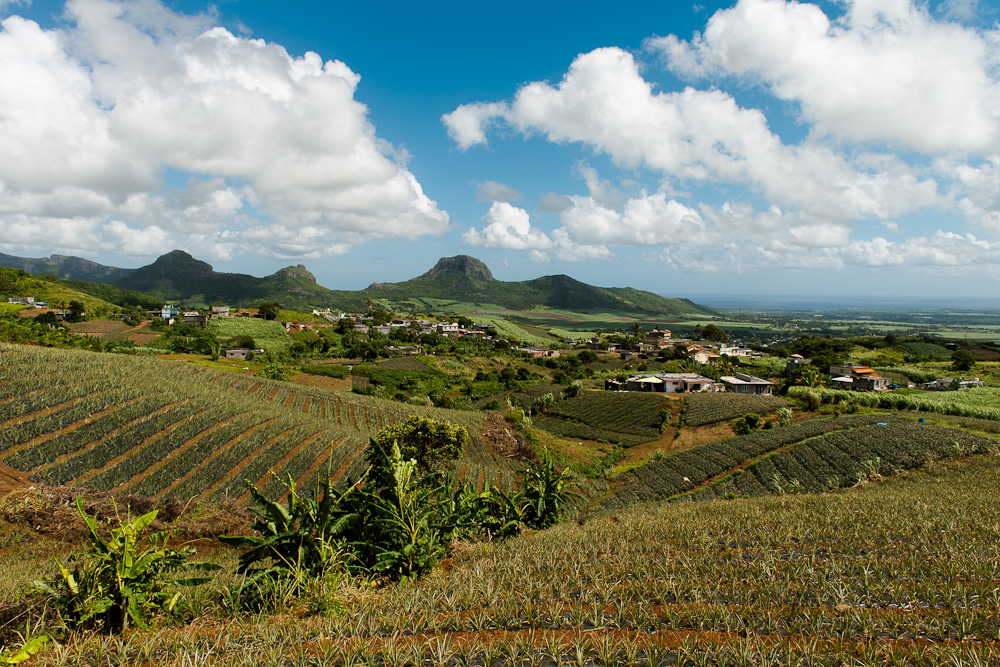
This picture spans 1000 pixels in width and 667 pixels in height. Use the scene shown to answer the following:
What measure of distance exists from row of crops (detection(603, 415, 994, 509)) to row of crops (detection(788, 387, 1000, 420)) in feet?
27.2

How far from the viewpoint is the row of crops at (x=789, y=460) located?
2131 centimetres

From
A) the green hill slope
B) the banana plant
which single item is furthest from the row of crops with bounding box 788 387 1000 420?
the green hill slope

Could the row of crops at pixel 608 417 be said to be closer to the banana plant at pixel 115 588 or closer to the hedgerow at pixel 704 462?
the hedgerow at pixel 704 462

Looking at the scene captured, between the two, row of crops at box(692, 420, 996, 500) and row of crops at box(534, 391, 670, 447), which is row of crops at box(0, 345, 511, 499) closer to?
row of crops at box(692, 420, 996, 500)

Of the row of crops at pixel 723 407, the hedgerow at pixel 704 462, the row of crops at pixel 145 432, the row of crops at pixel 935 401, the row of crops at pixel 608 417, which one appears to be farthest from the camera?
the row of crops at pixel 723 407

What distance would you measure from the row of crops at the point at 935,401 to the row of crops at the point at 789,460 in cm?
830

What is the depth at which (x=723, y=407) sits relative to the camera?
4341 cm

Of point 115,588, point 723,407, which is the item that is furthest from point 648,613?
point 723,407

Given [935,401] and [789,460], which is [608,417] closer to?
[789,460]

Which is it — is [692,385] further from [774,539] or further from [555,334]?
[555,334]

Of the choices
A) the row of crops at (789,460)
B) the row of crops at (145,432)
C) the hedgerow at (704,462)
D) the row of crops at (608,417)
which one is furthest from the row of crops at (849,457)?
the row of crops at (145,432)

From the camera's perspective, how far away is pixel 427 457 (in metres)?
22.7

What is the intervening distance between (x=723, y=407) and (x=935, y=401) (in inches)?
637

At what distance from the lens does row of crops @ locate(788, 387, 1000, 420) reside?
108 feet
